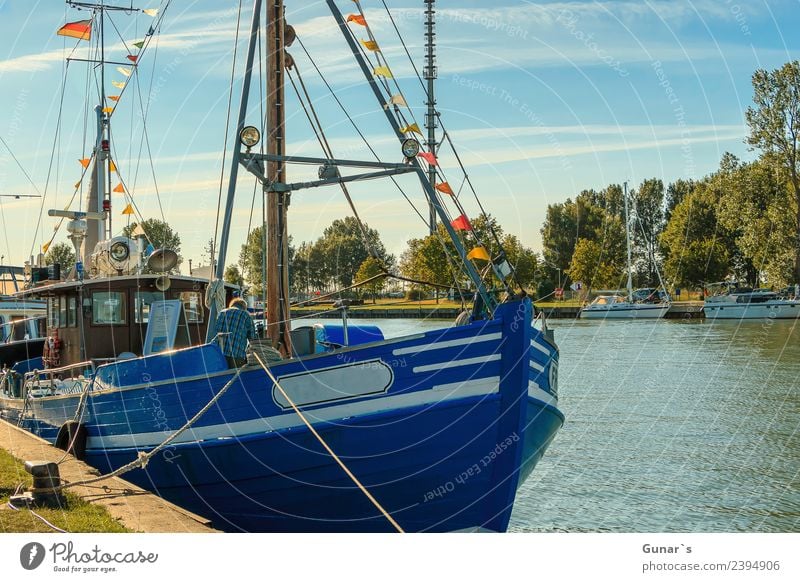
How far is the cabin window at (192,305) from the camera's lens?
13148 mm

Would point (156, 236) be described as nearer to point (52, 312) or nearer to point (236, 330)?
point (52, 312)

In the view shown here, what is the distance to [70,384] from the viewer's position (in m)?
12.9

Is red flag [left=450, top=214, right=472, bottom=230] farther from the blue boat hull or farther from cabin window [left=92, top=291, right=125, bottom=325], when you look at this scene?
cabin window [left=92, top=291, right=125, bottom=325]

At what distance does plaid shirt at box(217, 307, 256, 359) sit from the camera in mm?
9680

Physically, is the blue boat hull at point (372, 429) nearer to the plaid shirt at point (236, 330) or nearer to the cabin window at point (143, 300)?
the plaid shirt at point (236, 330)

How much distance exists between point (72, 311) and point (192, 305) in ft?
5.67

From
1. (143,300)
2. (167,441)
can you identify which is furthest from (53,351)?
(167,441)

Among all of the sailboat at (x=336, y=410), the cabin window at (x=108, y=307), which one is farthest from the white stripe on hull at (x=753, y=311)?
the cabin window at (x=108, y=307)

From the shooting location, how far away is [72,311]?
524 inches

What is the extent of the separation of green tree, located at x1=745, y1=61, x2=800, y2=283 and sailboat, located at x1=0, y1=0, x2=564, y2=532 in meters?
38.2

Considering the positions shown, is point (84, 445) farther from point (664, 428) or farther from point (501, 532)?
point (664, 428)

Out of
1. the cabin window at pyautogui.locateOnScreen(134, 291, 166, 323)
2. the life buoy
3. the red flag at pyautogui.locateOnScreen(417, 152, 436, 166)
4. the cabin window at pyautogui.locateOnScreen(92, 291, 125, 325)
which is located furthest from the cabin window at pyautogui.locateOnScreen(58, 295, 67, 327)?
the red flag at pyautogui.locateOnScreen(417, 152, 436, 166)

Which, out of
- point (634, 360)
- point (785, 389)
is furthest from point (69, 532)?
point (634, 360)

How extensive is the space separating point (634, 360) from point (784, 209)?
18.9 metres
